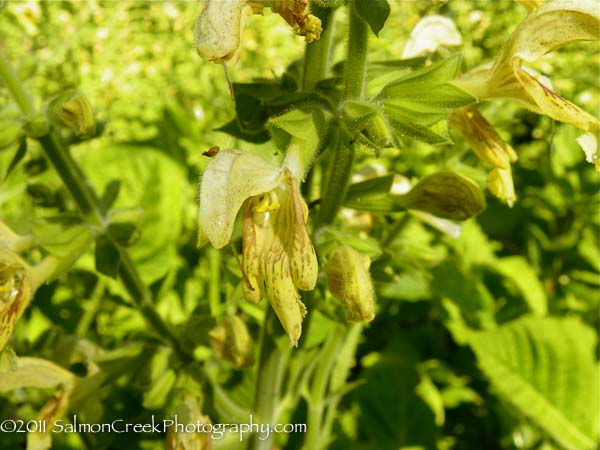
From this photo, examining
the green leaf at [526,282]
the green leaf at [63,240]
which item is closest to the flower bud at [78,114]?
the green leaf at [63,240]

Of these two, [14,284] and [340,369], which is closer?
[14,284]

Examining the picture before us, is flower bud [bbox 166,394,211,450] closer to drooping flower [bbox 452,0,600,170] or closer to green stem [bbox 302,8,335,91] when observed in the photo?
green stem [bbox 302,8,335,91]

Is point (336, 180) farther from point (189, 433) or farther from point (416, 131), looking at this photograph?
point (189, 433)

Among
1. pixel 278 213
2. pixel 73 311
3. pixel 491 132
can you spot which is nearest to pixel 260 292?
pixel 278 213

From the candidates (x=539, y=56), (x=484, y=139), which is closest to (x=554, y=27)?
(x=539, y=56)

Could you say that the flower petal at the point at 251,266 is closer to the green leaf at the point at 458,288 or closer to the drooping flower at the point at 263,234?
the drooping flower at the point at 263,234

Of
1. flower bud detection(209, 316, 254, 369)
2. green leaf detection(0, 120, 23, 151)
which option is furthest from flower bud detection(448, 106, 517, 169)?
green leaf detection(0, 120, 23, 151)

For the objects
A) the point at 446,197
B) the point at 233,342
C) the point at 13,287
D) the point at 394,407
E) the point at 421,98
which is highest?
the point at 421,98

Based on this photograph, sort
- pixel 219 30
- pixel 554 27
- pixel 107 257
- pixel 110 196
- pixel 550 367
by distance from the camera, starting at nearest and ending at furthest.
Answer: pixel 219 30
pixel 554 27
pixel 107 257
pixel 110 196
pixel 550 367
